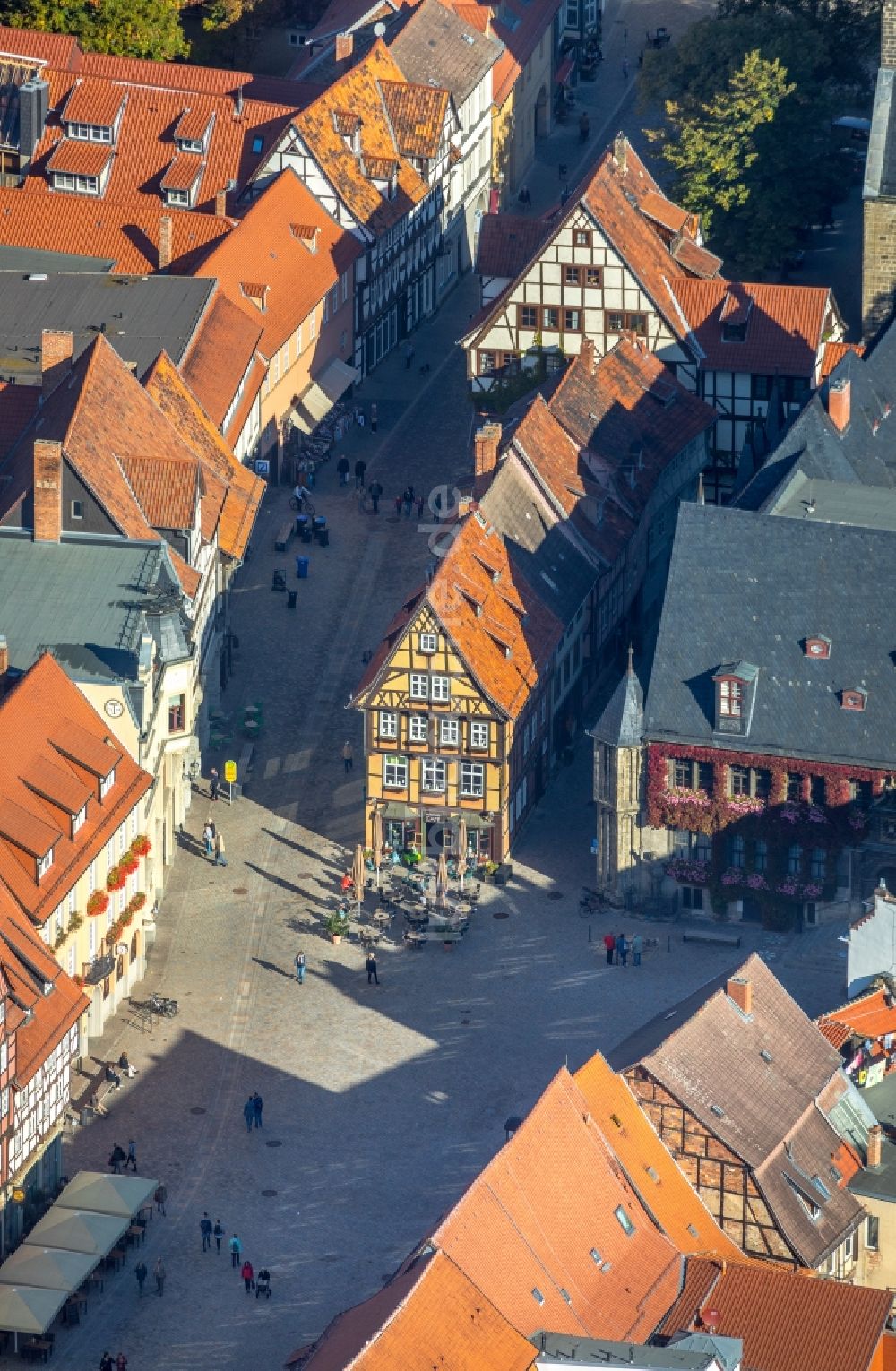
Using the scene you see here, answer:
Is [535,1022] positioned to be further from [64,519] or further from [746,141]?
[746,141]

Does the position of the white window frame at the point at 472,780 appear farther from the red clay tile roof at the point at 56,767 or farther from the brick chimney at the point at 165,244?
the brick chimney at the point at 165,244

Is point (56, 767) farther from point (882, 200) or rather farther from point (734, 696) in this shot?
point (882, 200)


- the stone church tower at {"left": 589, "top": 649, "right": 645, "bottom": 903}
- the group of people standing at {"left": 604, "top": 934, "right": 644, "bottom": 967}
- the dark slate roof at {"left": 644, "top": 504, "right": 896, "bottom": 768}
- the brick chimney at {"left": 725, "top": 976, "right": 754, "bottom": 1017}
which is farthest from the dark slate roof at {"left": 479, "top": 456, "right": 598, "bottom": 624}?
the brick chimney at {"left": 725, "top": 976, "right": 754, "bottom": 1017}

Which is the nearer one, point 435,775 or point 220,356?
point 435,775

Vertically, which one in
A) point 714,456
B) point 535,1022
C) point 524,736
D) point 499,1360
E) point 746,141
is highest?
point 746,141

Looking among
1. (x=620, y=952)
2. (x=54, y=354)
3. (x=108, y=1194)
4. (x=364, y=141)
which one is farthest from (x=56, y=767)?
(x=364, y=141)

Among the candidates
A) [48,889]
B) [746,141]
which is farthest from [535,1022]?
[746,141]

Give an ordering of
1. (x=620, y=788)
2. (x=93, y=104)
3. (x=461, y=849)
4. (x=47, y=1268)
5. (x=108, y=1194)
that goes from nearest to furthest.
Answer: (x=47, y=1268) → (x=108, y=1194) → (x=620, y=788) → (x=461, y=849) → (x=93, y=104)
